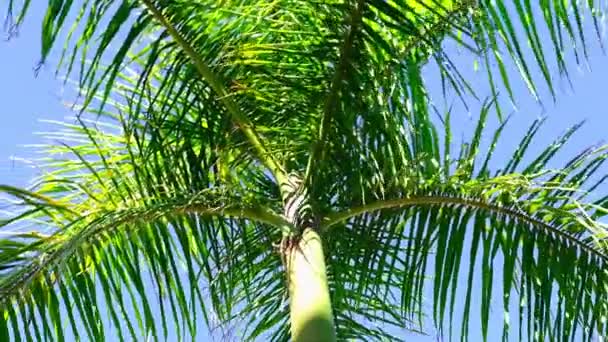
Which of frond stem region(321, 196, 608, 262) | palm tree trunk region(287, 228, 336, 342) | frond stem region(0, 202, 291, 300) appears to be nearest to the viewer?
palm tree trunk region(287, 228, 336, 342)

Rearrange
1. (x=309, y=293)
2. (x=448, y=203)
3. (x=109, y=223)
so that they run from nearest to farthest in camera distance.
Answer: (x=309, y=293) → (x=109, y=223) → (x=448, y=203)

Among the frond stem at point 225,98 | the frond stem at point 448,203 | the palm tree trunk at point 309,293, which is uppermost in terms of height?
the frond stem at point 225,98

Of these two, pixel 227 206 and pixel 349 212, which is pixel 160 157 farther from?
pixel 349 212

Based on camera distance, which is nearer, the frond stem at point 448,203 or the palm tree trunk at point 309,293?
the palm tree trunk at point 309,293

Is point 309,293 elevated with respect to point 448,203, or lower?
lower

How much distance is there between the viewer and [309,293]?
3.46 meters

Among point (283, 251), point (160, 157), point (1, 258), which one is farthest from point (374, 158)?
point (1, 258)

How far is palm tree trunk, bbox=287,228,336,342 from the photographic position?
331 cm

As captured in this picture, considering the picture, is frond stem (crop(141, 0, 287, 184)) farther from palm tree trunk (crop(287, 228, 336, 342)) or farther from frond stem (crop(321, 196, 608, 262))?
palm tree trunk (crop(287, 228, 336, 342))

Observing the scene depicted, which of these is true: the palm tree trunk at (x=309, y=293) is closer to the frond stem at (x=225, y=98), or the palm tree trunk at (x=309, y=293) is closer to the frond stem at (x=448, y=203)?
the frond stem at (x=448, y=203)

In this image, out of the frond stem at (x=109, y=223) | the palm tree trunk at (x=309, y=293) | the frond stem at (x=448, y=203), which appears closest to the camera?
the palm tree trunk at (x=309, y=293)

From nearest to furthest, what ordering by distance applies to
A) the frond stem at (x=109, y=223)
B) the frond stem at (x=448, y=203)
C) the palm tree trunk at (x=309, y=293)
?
the palm tree trunk at (x=309, y=293)
the frond stem at (x=109, y=223)
the frond stem at (x=448, y=203)

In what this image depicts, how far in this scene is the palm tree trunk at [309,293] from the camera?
3307 mm

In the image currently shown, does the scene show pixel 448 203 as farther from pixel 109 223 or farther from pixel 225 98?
pixel 109 223
